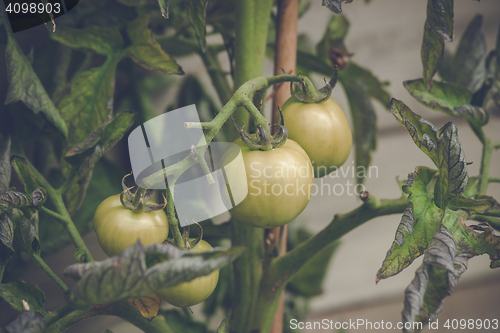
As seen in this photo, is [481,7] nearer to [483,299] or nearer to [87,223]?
[483,299]

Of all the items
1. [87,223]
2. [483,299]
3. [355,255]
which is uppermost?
[87,223]

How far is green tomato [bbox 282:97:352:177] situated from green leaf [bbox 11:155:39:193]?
0.20 m

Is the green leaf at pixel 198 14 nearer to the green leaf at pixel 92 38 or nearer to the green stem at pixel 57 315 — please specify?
the green leaf at pixel 92 38

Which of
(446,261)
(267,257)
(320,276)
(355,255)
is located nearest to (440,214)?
(446,261)

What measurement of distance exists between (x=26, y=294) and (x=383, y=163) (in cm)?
59

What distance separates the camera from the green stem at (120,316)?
0.83ft

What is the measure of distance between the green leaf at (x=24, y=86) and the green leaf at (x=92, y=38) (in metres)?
0.04

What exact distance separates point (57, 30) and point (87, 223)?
0.21 m

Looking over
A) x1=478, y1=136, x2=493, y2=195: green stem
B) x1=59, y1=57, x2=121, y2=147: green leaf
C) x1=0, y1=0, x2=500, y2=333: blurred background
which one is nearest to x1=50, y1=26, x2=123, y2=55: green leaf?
x1=59, y1=57, x2=121, y2=147: green leaf

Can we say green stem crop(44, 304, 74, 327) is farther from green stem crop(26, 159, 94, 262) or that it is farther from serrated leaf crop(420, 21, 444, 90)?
serrated leaf crop(420, 21, 444, 90)

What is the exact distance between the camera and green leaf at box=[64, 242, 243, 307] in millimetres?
178

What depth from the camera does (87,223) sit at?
1.37 ft

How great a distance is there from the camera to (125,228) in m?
0.23

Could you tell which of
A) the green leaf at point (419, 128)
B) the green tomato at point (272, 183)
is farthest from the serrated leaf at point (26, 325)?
the green leaf at point (419, 128)
